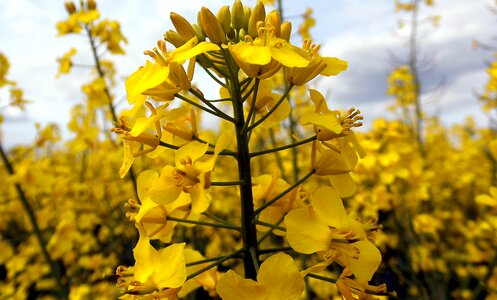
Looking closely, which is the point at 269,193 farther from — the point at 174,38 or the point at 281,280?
the point at 174,38

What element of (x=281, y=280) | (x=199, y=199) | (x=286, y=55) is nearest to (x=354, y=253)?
(x=281, y=280)

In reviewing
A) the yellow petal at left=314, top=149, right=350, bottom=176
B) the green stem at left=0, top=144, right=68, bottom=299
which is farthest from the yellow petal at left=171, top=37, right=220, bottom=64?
the green stem at left=0, top=144, right=68, bottom=299

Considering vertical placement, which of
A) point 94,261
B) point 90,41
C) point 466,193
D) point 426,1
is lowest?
point 466,193

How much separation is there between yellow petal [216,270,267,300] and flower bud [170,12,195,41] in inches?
28.4

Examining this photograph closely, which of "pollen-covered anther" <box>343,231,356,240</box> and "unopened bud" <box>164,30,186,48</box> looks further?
"unopened bud" <box>164,30,186,48</box>

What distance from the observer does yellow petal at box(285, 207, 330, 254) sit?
1080mm

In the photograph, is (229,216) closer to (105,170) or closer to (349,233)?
(105,170)

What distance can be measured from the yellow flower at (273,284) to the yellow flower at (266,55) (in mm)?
509

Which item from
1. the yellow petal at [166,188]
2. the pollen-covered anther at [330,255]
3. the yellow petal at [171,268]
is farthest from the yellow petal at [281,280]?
the yellow petal at [166,188]

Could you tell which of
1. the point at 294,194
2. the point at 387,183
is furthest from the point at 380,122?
the point at 294,194

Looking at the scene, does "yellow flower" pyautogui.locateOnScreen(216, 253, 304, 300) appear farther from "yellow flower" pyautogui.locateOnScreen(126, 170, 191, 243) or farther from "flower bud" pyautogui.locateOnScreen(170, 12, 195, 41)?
"flower bud" pyautogui.locateOnScreen(170, 12, 195, 41)

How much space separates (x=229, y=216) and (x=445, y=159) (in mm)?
5849

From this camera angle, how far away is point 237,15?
137 cm

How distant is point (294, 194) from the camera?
1.32 m
